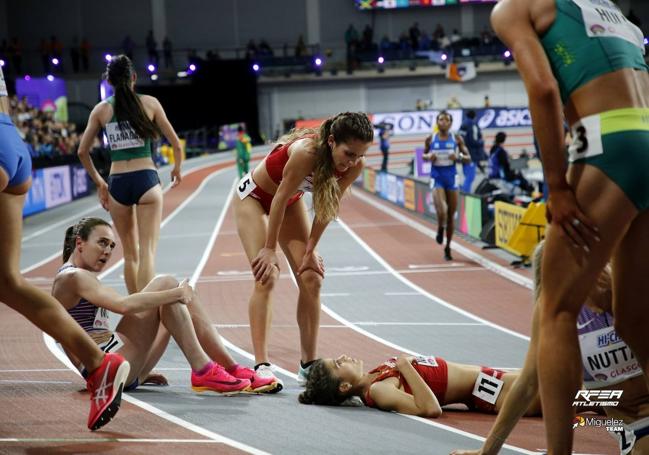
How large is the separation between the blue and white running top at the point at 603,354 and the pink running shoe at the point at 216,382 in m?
2.17

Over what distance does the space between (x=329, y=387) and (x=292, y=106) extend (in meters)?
43.6

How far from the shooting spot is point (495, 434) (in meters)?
3.57

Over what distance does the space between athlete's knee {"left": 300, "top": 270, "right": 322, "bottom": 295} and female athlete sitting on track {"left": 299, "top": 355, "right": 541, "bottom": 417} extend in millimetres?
767

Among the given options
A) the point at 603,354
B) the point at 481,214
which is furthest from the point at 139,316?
the point at 481,214

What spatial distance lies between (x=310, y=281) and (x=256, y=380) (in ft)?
2.65

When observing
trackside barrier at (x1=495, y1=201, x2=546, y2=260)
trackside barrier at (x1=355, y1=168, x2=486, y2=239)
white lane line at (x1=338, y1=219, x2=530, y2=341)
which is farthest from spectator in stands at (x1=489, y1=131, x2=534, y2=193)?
trackside barrier at (x1=495, y1=201, x2=546, y2=260)

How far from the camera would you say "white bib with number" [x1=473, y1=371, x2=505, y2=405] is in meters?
5.27

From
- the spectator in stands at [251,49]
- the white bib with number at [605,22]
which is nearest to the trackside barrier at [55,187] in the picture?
the white bib with number at [605,22]

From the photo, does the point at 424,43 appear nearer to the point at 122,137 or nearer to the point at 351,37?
the point at 351,37

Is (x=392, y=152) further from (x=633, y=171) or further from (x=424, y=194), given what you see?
(x=633, y=171)

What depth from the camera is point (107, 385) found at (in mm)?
4207

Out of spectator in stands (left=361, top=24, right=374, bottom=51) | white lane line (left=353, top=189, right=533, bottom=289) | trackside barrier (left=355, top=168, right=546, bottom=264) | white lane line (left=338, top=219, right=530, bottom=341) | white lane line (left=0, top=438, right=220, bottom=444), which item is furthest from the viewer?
spectator in stands (left=361, top=24, right=374, bottom=51)

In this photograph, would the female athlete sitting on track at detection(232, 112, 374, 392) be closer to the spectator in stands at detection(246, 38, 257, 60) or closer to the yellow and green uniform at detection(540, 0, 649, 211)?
the yellow and green uniform at detection(540, 0, 649, 211)

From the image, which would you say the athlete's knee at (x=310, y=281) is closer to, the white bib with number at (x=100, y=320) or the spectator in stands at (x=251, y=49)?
the white bib with number at (x=100, y=320)
